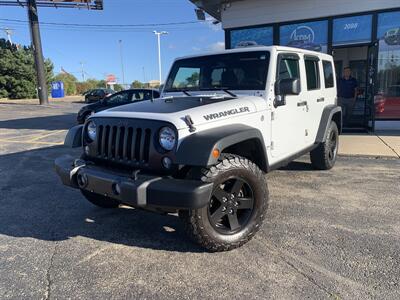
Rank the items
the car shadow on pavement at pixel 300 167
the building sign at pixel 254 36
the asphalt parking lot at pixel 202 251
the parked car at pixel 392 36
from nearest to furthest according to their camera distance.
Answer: the asphalt parking lot at pixel 202 251 < the car shadow on pavement at pixel 300 167 < the parked car at pixel 392 36 < the building sign at pixel 254 36

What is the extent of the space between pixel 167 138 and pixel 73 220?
1.94m

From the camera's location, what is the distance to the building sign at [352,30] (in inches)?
425

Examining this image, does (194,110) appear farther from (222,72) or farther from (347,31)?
(347,31)

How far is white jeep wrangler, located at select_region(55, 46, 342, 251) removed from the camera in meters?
3.22

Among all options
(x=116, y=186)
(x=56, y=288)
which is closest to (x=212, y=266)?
(x=116, y=186)

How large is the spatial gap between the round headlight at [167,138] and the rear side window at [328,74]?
12.6 ft

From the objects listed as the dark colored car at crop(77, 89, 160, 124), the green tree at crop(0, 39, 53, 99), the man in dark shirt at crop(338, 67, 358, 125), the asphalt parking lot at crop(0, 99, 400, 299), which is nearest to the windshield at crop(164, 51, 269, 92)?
the asphalt parking lot at crop(0, 99, 400, 299)

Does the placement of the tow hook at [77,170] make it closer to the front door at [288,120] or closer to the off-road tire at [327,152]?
the front door at [288,120]

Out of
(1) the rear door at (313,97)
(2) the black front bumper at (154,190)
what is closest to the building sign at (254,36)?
(1) the rear door at (313,97)

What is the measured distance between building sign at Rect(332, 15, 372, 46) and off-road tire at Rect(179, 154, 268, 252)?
29.4 ft

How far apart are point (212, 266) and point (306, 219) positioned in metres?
1.53

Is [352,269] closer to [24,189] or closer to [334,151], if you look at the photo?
[334,151]

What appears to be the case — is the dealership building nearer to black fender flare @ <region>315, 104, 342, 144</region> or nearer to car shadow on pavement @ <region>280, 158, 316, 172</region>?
car shadow on pavement @ <region>280, 158, 316, 172</region>

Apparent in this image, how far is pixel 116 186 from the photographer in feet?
10.8
